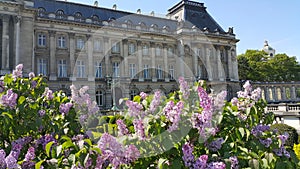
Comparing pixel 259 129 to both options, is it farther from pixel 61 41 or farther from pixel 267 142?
pixel 61 41

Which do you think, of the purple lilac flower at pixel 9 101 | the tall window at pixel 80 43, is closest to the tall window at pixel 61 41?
the tall window at pixel 80 43

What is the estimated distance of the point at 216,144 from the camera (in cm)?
272

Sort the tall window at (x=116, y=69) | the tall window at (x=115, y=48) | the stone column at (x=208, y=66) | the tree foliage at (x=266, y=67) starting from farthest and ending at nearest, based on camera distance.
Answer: the tree foliage at (x=266, y=67)
the stone column at (x=208, y=66)
the tall window at (x=115, y=48)
the tall window at (x=116, y=69)

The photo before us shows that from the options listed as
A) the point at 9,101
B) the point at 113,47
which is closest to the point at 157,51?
the point at 113,47

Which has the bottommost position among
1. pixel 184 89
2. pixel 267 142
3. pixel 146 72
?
pixel 267 142

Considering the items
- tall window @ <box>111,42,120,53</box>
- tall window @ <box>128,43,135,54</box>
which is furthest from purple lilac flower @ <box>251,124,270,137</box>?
tall window @ <box>128,43,135,54</box>

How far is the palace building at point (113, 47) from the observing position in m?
26.4

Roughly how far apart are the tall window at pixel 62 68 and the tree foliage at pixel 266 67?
36.0 meters

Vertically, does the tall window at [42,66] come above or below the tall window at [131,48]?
below

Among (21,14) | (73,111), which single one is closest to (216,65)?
(21,14)

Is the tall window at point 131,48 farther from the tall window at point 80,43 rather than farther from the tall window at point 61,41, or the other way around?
the tall window at point 61,41

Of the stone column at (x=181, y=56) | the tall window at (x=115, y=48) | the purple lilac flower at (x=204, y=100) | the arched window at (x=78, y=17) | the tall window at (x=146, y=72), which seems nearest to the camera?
the purple lilac flower at (x=204, y=100)

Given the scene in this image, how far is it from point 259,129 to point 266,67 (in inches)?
2193

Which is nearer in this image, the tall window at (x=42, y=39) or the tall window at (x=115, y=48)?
the tall window at (x=42, y=39)
